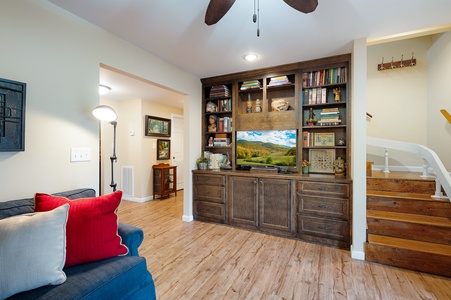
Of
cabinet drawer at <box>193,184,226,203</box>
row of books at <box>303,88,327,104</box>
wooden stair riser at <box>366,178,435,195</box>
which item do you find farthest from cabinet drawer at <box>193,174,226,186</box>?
wooden stair riser at <box>366,178,435,195</box>

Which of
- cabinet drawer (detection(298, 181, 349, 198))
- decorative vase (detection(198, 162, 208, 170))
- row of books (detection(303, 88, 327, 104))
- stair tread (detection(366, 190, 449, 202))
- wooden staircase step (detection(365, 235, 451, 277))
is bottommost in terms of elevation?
wooden staircase step (detection(365, 235, 451, 277))

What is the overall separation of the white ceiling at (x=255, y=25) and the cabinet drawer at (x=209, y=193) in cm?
194

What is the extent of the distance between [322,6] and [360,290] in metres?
2.43

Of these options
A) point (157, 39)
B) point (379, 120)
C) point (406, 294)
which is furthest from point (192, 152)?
point (379, 120)

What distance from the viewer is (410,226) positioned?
88.6 inches

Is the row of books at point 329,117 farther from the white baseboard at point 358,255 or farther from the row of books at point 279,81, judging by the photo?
the white baseboard at point 358,255

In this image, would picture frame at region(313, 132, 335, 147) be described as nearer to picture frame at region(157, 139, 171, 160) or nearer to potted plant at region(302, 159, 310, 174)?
potted plant at region(302, 159, 310, 174)

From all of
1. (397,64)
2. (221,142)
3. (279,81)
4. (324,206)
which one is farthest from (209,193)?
(397,64)

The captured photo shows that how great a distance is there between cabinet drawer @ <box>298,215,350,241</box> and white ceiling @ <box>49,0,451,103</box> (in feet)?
7.00

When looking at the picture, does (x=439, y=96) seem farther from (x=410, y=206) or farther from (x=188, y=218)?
(x=188, y=218)

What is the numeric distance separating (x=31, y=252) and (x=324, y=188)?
2710 millimetres

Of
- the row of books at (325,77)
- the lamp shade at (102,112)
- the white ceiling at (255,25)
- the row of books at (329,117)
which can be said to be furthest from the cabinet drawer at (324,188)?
the lamp shade at (102,112)

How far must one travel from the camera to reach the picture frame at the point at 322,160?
2941 millimetres

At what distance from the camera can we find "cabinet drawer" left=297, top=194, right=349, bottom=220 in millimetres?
2502
